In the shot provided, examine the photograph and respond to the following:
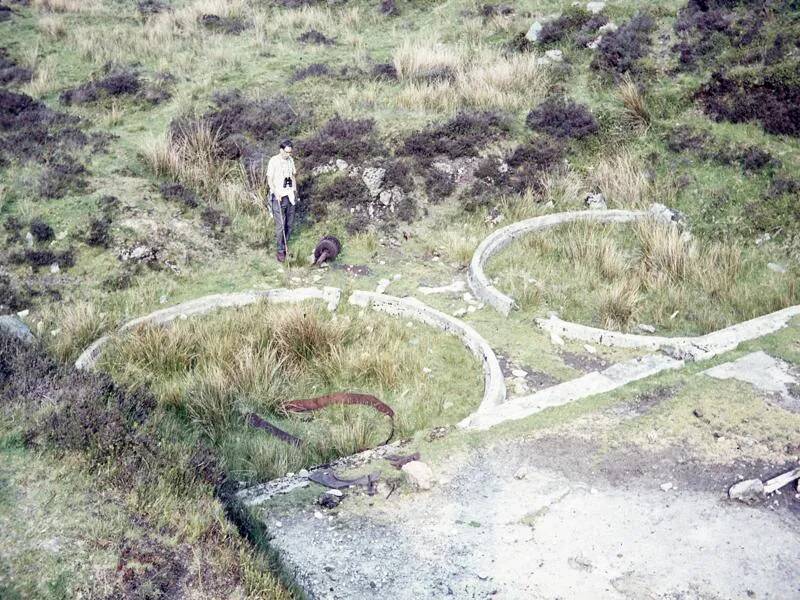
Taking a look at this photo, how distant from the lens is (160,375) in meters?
8.06

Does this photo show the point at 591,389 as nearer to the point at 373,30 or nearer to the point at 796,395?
the point at 796,395

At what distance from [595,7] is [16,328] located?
15.2 m

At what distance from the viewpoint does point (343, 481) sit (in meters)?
6.31

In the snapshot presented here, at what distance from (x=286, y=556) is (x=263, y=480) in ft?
4.26

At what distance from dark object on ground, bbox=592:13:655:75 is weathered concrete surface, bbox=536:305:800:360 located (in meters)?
8.17

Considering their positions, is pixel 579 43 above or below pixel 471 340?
above

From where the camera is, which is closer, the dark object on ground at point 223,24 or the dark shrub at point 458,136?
the dark shrub at point 458,136

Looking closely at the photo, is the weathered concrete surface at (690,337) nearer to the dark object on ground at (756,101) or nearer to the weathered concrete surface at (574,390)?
the weathered concrete surface at (574,390)

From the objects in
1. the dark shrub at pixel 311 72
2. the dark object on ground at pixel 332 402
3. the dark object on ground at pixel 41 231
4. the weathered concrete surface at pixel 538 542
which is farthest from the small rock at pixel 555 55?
the weathered concrete surface at pixel 538 542

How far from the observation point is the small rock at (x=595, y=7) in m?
18.0

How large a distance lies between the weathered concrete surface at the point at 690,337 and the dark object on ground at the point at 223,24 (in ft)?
48.1

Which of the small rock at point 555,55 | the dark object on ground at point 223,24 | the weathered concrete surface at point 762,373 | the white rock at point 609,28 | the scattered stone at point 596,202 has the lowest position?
the weathered concrete surface at point 762,373

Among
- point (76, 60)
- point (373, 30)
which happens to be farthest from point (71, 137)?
point (373, 30)

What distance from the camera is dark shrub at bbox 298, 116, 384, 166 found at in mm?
13391
